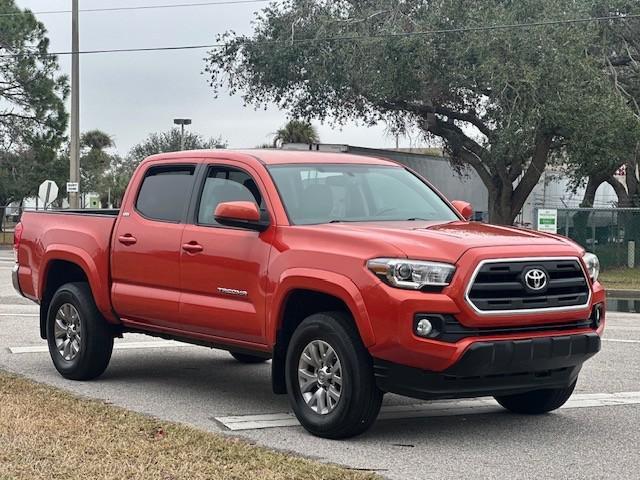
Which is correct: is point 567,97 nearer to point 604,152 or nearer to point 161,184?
point 604,152

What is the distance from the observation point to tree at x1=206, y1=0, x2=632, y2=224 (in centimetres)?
2628

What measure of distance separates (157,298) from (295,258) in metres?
1.65

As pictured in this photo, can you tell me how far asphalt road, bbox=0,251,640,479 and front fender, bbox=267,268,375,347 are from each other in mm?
729

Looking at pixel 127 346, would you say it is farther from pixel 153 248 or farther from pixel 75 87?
pixel 75 87

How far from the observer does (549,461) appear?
6.30m

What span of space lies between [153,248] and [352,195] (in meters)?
1.65

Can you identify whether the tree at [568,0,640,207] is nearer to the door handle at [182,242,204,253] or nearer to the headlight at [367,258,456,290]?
the door handle at [182,242,204,253]

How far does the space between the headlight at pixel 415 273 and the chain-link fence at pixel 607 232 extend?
19.2 meters

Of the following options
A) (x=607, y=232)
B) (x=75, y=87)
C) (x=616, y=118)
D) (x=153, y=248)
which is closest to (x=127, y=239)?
(x=153, y=248)

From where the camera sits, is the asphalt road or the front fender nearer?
the asphalt road

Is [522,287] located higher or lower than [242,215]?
lower

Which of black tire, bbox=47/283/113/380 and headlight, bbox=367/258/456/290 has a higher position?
headlight, bbox=367/258/456/290

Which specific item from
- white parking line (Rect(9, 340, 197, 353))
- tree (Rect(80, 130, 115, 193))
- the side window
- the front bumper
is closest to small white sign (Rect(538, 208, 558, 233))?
white parking line (Rect(9, 340, 197, 353))

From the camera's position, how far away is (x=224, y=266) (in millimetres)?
7586
